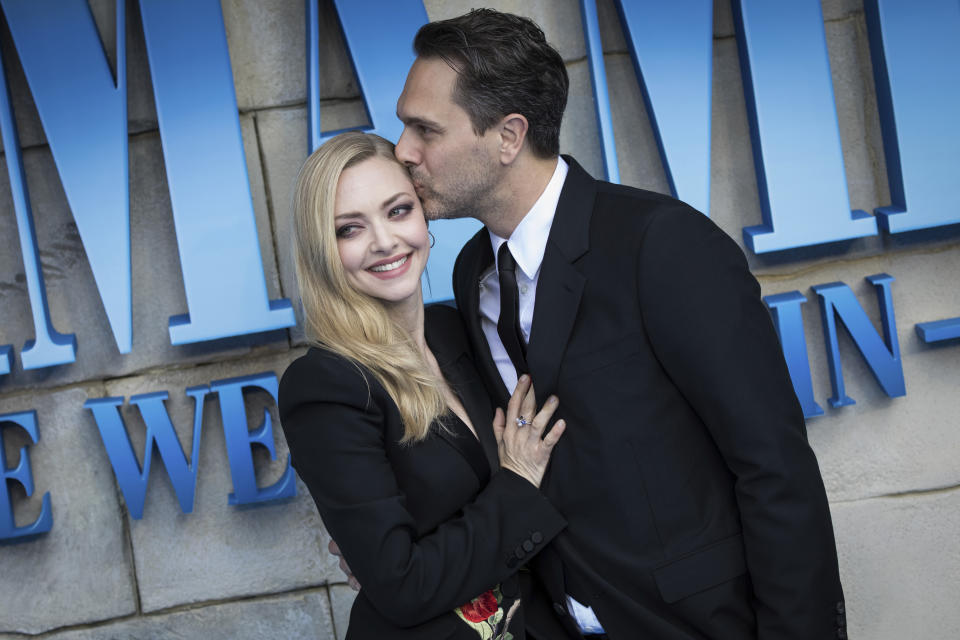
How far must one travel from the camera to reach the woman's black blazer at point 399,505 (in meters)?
1.60

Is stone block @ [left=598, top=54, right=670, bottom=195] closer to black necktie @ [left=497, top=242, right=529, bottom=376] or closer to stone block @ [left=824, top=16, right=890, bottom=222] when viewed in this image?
stone block @ [left=824, top=16, right=890, bottom=222]

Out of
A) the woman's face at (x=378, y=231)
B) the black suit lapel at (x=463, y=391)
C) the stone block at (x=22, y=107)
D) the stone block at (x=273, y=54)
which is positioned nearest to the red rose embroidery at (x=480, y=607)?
the black suit lapel at (x=463, y=391)

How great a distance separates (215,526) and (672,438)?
1.94 m

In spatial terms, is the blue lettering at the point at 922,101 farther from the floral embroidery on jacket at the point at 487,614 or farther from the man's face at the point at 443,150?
the floral embroidery on jacket at the point at 487,614

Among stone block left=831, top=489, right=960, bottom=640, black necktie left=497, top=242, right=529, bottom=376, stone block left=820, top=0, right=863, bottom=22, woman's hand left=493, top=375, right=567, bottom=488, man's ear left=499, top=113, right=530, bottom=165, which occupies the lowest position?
stone block left=831, top=489, right=960, bottom=640

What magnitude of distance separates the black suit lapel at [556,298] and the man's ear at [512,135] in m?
→ 0.23

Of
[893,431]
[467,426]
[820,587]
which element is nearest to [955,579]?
[893,431]

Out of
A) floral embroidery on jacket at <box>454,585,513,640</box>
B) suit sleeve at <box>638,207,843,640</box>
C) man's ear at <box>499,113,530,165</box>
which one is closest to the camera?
suit sleeve at <box>638,207,843,640</box>

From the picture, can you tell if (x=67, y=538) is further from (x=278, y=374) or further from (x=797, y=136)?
(x=797, y=136)

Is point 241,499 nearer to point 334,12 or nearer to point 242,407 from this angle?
point 242,407

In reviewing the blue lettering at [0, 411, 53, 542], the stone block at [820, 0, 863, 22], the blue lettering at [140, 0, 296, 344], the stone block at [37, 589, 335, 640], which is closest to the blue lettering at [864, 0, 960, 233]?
the stone block at [820, 0, 863, 22]

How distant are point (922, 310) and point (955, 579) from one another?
1.02 m

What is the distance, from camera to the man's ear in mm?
1855

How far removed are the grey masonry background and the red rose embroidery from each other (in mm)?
1351
